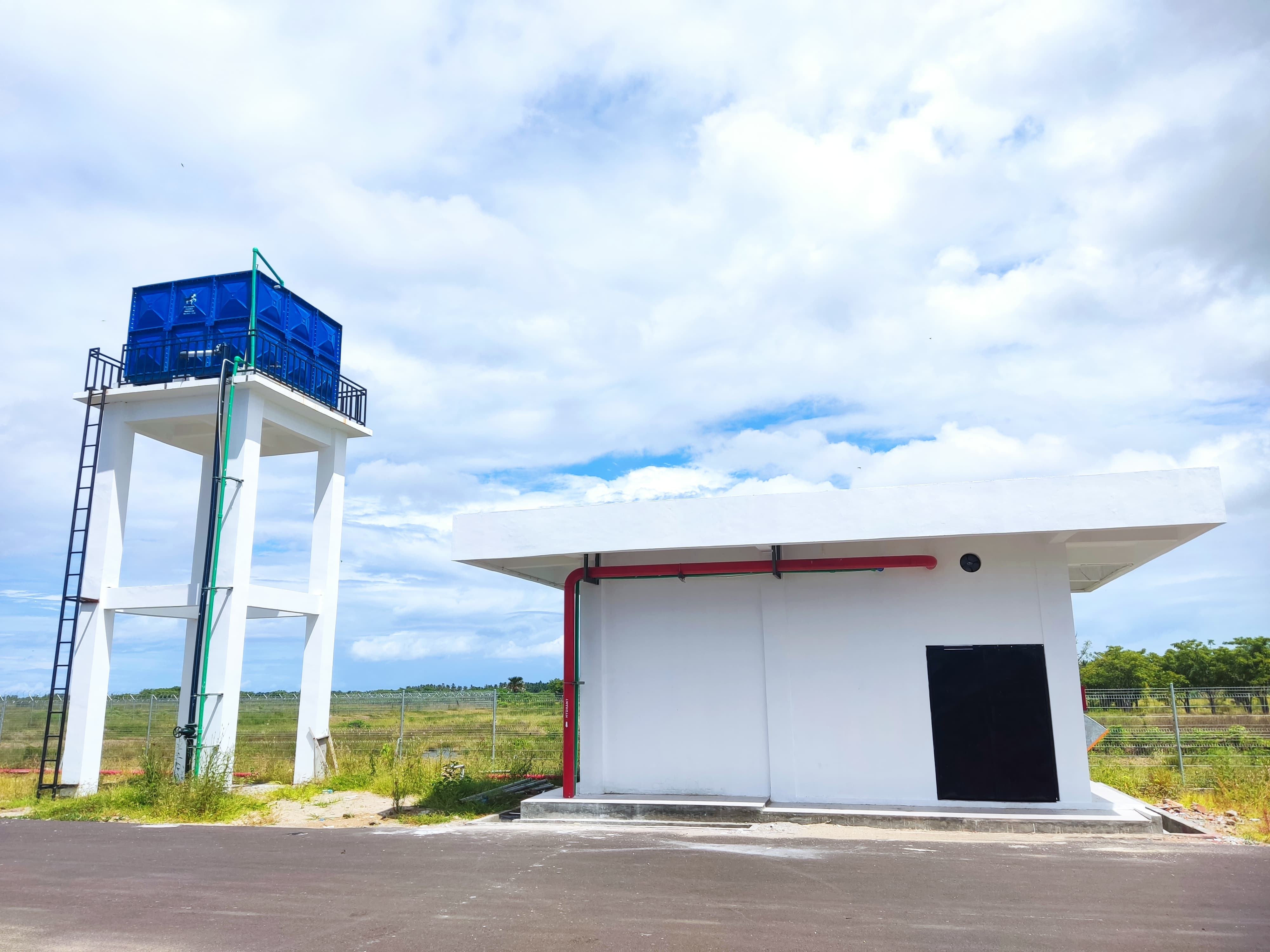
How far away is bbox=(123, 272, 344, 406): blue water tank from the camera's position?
57.9 feet

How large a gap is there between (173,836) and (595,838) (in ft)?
20.0

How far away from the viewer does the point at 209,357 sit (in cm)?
1761

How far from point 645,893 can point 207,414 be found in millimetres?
13816

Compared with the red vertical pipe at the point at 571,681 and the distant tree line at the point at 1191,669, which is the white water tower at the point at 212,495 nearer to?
the red vertical pipe at the point at 571,681

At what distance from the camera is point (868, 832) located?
10.7m

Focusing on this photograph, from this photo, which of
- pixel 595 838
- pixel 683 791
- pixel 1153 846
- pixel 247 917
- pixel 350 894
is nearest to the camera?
pixel 247 917

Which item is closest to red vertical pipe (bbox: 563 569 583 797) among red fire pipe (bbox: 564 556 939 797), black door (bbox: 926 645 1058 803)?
red fire pipe (bbox: 564 556 939 797)

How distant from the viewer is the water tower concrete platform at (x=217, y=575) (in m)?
16.3

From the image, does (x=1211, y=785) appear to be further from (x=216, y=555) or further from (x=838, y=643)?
(x=216, y=555)

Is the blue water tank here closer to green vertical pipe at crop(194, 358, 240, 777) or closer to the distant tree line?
green vertical pipe at crop(194, 358, 240, 777)

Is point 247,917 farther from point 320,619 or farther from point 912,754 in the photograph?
point 320,619

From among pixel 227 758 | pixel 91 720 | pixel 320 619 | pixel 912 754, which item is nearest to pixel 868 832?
pixel 912 754

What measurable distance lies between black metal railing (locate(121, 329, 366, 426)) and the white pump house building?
7.44 meters

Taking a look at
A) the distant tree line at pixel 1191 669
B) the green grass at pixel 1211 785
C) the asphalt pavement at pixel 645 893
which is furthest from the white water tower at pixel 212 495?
the distant tree line at pixel 1191 669
